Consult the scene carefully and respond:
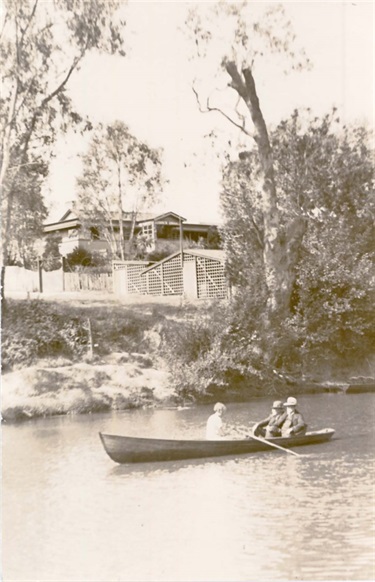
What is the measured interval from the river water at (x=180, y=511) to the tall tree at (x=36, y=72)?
6.83 feet

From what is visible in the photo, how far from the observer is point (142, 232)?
34.6 ft

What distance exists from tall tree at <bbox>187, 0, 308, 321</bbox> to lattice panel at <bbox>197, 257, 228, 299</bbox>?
0.63m

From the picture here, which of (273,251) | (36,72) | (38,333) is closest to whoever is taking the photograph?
(36,72)

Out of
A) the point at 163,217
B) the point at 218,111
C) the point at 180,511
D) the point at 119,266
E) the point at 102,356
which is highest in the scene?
the point at 218,111

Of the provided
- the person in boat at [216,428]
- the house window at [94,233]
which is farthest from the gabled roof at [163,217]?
the person in boat at [216,428]

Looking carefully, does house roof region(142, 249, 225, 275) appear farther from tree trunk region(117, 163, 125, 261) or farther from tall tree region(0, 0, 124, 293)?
tall tree region(0, 0, 124, 293)

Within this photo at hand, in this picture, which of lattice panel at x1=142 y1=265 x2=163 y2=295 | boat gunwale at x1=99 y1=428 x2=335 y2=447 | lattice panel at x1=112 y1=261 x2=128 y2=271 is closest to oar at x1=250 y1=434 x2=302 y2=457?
boat gunwale at x1=99 y1=428 x2=335 y2=447

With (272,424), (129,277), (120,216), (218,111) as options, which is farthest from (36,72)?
(272,424)

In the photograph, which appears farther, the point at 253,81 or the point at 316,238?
the point at 316,238

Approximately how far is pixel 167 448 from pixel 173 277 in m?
3.49

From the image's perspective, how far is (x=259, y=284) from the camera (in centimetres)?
1031

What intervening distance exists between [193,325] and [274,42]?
3.99 metres

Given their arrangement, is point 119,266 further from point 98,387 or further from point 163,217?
point 98,387

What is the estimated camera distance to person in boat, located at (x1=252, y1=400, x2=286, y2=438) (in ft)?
27.9
